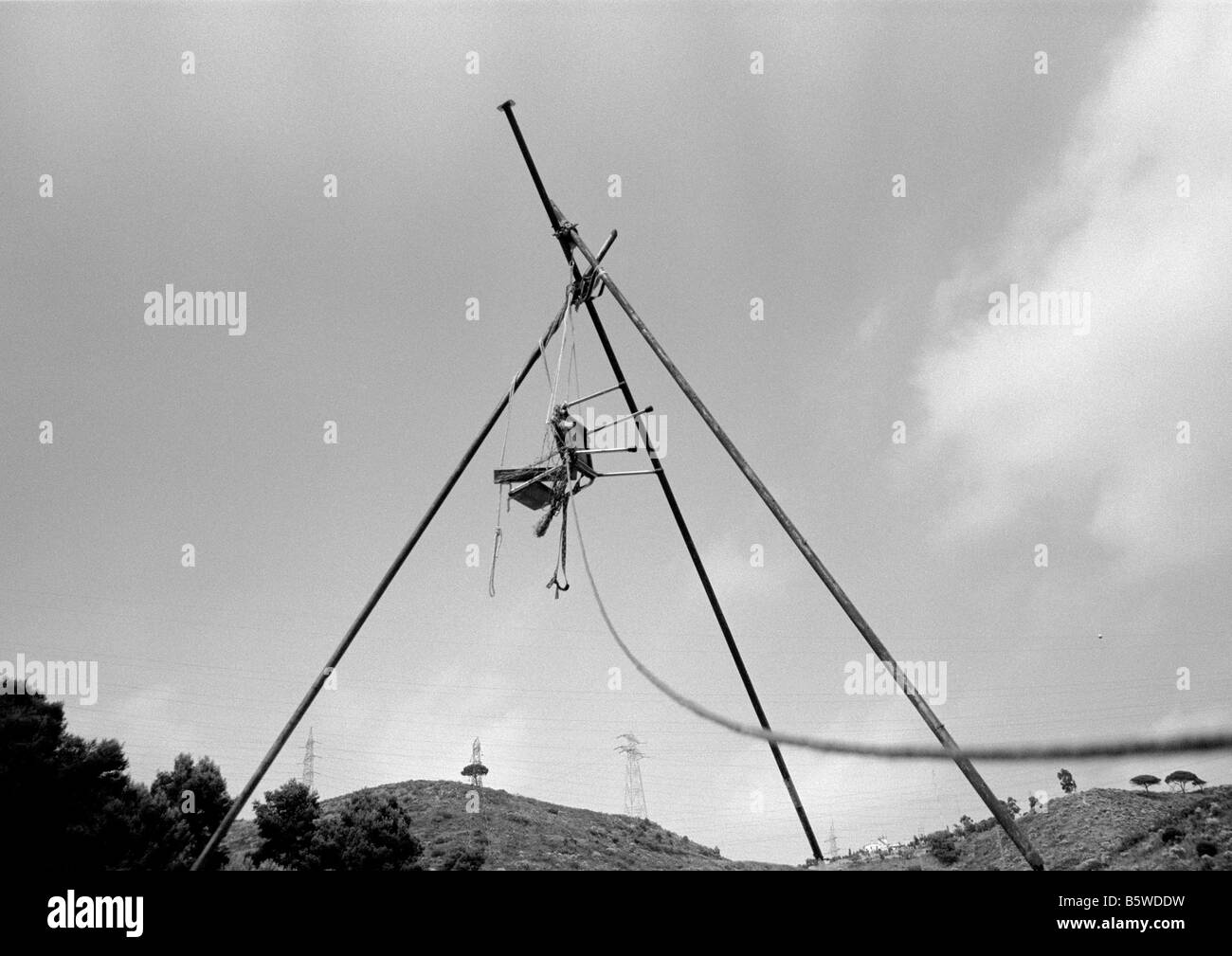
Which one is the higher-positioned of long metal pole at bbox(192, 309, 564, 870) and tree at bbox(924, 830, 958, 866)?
long metal pole at bbox(192, 309, 564, 870)

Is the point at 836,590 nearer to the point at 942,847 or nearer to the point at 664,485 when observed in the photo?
the point at 664,485

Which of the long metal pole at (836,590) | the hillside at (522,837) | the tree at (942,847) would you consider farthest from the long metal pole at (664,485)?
the hillside at (522,837)

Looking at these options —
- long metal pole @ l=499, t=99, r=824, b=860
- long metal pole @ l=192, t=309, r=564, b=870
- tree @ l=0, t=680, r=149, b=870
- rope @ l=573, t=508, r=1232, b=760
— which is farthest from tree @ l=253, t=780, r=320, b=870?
rope @ l=573, t=508, r=1232, b=760

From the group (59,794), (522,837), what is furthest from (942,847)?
(59,794)

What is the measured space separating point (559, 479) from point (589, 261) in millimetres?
3979

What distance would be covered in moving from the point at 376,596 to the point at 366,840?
2429cm

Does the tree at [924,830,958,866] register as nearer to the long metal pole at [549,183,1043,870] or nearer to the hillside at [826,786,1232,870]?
the hillside at [826,786,1232,870]

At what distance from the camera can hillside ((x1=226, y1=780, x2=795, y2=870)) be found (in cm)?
3650

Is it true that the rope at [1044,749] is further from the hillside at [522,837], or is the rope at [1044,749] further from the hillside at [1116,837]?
the hillside at [522,837]

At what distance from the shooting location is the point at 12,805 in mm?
28062

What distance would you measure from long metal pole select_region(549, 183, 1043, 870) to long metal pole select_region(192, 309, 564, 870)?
2.18 meters

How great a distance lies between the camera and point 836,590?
10.5 m
